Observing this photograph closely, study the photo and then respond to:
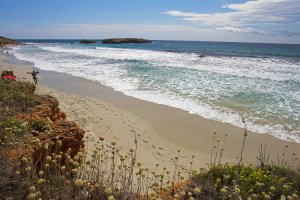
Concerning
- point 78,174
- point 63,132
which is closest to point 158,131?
point 63,132

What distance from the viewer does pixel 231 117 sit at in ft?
33.7

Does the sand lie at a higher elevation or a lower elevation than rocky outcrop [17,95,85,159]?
lower

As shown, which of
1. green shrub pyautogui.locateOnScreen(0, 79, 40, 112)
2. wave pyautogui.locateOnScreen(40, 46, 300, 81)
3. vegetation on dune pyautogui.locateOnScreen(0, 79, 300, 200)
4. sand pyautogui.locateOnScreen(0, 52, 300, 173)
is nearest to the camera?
vegetation on dune pyautogui.locateOnScreen(0, 79, 300, 200)

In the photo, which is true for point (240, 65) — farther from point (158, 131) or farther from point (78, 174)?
point (78, 174)

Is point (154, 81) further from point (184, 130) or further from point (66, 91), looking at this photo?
point (184, 130)

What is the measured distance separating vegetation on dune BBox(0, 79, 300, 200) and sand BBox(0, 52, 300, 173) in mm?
1230

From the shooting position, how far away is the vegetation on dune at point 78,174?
3.24 metres

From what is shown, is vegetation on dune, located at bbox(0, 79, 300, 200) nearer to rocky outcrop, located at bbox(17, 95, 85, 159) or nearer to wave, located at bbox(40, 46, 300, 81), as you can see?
rocky outcrop, located at bbox(17, 95, 85, 159)

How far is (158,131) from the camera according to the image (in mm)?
9062

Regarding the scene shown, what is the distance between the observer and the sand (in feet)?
24.4

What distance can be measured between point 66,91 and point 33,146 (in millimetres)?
10851

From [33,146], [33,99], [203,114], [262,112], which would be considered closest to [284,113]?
[262,112]

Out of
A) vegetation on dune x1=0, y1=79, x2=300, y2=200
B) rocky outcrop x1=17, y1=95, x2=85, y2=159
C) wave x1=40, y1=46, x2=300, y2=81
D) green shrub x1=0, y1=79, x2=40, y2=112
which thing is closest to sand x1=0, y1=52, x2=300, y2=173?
vegetation on dune x1=0, y1=79, x2=300, y2=200

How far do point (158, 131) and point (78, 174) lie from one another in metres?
5.47
